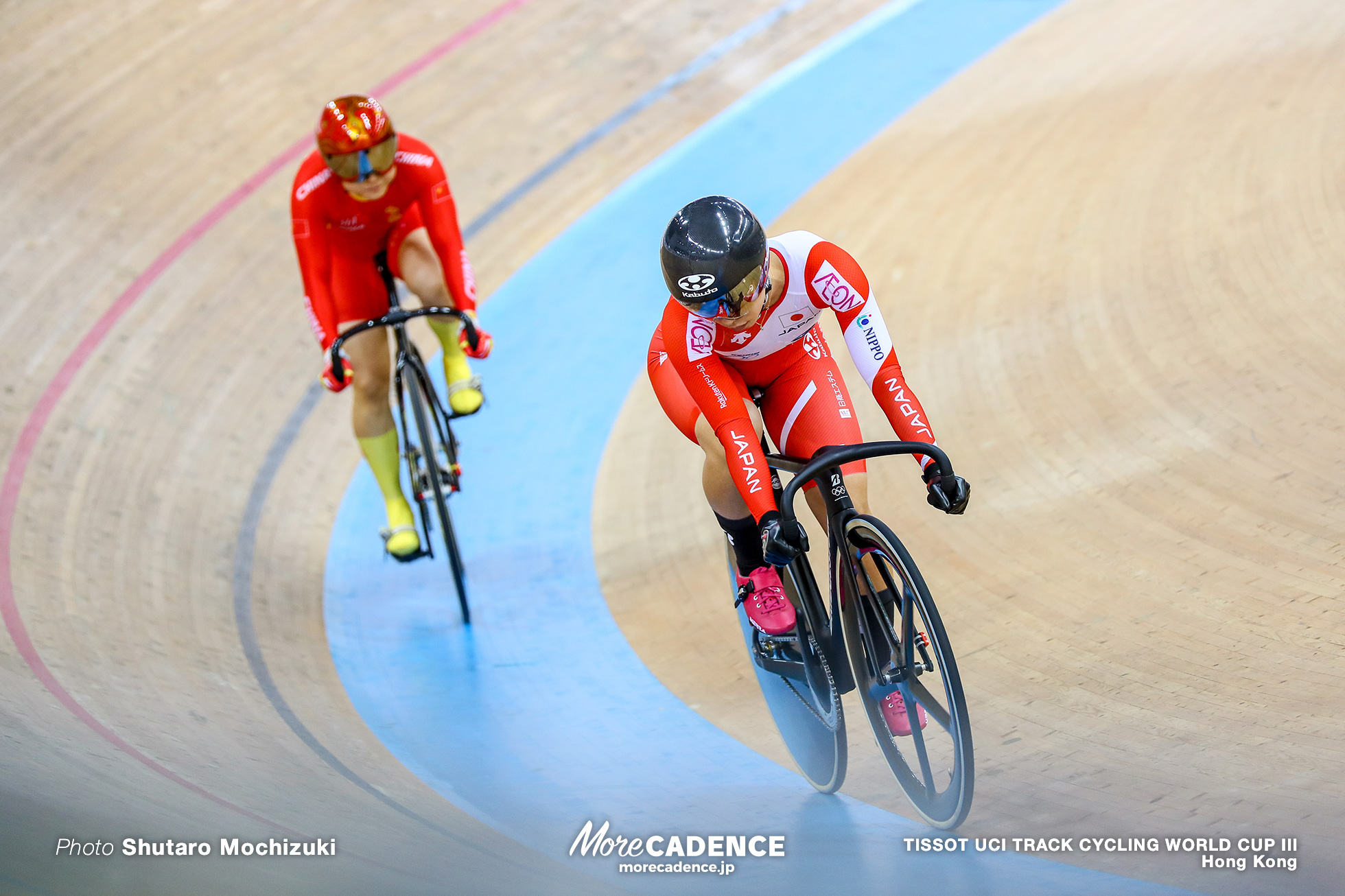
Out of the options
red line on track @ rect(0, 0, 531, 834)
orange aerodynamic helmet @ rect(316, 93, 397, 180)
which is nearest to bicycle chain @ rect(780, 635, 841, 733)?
red line on track @ rect(0, 0, 531, 834)

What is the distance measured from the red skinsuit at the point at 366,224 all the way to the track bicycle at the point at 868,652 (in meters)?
1.65

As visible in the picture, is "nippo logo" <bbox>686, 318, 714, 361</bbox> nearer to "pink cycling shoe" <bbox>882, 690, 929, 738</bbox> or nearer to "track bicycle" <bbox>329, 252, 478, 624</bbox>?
"pink cycling shoe" <bbox>882, 690, 929, 738</bbox>

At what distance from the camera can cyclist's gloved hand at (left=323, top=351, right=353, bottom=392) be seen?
11.4 ft

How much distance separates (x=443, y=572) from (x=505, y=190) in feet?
9.68

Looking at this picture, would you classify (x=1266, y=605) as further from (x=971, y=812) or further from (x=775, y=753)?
(x=775, y=753)

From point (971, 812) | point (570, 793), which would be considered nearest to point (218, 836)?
point (570, 793)

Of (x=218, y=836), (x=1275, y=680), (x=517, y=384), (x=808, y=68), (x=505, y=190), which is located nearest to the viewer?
(x=218, y=836)

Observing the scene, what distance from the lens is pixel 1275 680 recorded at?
275 centimetres

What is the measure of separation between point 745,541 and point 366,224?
6.17 ft

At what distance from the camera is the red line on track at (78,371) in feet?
9.50

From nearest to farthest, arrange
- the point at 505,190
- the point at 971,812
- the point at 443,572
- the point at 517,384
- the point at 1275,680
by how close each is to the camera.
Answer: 1. the point at 971,812
2. the point at 1275,680
3. the point at 443,572
4. the point at 517,384
5. the point at 505,190

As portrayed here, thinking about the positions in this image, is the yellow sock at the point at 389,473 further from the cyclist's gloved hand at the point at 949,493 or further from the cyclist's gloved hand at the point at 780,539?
the cyclist's gloved hand at the point at 949,493

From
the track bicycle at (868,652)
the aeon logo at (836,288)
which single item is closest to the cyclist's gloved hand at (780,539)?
the track bicycle at (868,652)

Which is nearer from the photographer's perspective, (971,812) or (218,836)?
(218,836)
